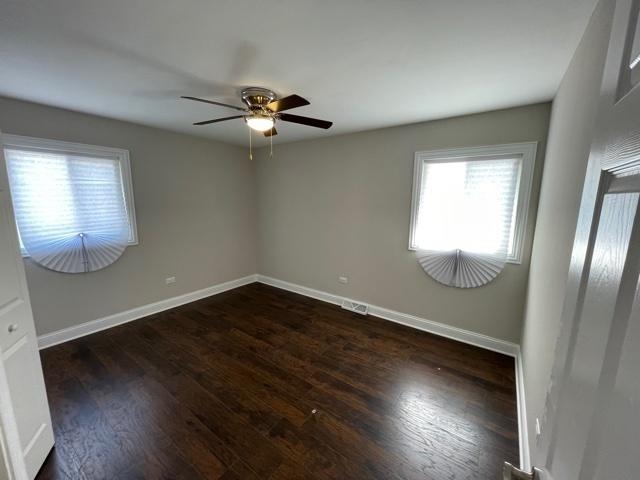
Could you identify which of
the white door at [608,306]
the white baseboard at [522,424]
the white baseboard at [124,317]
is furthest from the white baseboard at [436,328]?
the white door at [608,306]

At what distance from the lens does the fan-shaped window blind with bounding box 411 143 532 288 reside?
93.7 inches

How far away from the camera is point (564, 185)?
1.33 metres

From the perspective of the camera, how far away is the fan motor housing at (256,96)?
6.37 feet

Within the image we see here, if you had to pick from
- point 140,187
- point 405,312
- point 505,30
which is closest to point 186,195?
point 140,187

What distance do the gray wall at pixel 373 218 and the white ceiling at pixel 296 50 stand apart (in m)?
0.34

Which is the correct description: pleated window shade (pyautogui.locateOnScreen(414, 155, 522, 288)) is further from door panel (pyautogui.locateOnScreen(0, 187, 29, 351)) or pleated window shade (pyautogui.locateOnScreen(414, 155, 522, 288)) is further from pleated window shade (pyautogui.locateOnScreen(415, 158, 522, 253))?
door panel (pyautogui.locateOnScreen(0, 187, 29, 351))

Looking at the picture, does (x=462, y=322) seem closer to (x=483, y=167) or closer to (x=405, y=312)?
(x=405, y=312)

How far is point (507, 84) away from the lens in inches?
72.5

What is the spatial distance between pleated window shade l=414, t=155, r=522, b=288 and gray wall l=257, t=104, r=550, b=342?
14cm

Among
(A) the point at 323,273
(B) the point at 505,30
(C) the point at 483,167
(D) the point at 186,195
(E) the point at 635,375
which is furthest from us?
(A) the point at 323,273

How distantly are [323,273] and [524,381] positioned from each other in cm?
252

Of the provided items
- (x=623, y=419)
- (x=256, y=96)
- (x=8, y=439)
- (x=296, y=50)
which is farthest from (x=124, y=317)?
(x=623, y=419)

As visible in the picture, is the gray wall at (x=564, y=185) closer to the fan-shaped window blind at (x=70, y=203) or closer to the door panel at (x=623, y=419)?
the door panel at (x=623, y=419)

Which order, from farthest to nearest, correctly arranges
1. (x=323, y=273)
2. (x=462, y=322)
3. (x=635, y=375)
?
(x=323, y=273) < (x=462, y=322) < (x=635, y=375)
